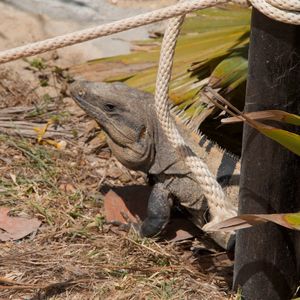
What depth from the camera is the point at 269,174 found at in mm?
3617

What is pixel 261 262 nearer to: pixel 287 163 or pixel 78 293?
pixel 287 163

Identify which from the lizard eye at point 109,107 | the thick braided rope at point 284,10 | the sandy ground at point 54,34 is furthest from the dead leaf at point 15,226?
the sandy ground at point 54,34

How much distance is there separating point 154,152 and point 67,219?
2.16ft

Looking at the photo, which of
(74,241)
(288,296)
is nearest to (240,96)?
(74,241)

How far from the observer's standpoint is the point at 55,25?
25.4 feet

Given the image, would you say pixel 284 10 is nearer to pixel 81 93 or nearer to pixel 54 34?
pixel 81 93

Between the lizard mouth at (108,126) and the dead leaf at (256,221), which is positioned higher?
the dead leaf at (256,221)

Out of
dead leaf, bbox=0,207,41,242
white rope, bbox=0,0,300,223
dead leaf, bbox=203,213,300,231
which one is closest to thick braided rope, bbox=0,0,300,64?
white rope, bbox=0,0,300,223

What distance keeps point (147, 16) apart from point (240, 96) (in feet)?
6.45

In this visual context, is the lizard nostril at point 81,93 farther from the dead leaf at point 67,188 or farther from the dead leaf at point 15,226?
the dead leaf at point 15,226

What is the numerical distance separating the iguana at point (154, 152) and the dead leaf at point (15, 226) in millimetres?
651

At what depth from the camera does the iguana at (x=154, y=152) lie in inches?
188

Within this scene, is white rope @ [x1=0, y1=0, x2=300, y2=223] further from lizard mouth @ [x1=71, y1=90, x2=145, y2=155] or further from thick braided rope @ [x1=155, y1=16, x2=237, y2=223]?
lizard mouth @ [x1=71, y1=90, x2=145, y2=155]

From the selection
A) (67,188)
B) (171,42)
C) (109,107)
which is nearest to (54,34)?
(67,188)
